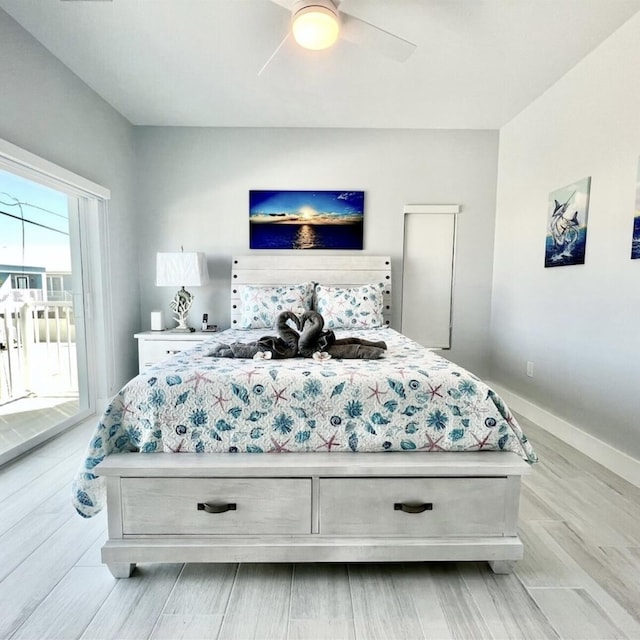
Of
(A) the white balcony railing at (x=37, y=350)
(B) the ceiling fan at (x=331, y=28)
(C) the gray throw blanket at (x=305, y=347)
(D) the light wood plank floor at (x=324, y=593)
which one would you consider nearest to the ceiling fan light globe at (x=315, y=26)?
(B) the ceiling fan at (x=331, y=28)

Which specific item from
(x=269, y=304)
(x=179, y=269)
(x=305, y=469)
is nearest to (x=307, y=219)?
(x=269, y=304)

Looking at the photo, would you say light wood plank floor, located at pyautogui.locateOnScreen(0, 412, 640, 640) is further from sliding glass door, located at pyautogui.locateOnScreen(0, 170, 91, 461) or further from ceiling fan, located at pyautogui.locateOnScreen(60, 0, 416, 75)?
ceiling fan, located at pyautogui.locateOnScreen(60, 0, 416, 75)

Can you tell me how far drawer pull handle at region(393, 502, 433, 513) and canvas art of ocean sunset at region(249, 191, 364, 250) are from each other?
8.35 feet

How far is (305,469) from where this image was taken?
130cm

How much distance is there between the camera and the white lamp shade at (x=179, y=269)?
10.3 feet

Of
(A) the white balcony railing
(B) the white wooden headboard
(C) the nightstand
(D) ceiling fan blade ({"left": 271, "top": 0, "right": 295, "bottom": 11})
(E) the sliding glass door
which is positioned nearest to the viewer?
(D) ceiling fan blade ({"left": 271, "top": 0, "right": 295, "bottom": 11})

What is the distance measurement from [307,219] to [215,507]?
8.87ft

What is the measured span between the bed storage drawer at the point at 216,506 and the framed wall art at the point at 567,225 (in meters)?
Result: 2.39

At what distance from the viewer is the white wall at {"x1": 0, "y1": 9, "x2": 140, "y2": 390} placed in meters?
2.09

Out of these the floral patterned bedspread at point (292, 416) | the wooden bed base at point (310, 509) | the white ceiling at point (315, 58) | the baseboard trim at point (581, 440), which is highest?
the white ceiling at point (315, 58)

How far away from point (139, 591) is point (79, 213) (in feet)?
9.07

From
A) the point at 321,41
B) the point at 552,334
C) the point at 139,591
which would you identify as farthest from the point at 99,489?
the point at 552,334

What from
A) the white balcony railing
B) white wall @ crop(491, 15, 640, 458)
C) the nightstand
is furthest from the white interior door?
the white balcony railing

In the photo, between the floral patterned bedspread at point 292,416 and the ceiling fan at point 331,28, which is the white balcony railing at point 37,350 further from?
the ceiling fan at point 331,28
